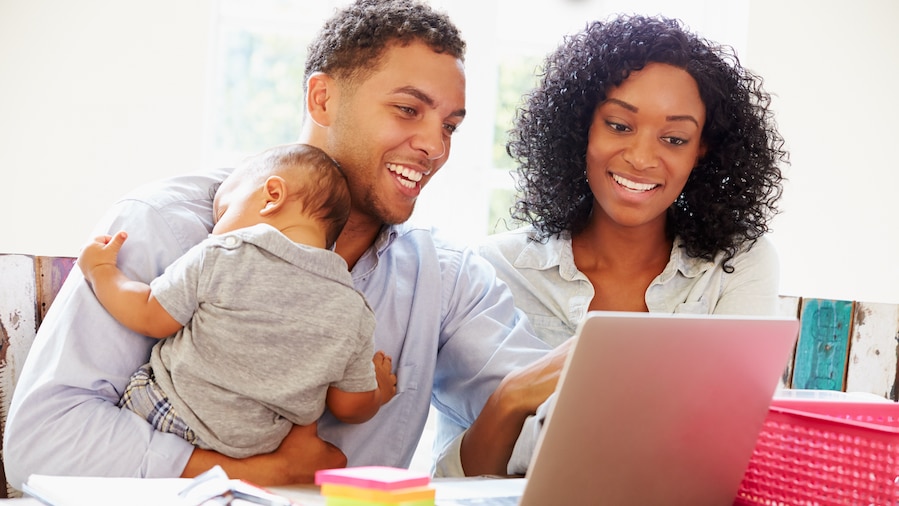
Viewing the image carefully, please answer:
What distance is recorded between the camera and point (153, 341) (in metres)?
1.44

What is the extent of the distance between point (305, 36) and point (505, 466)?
2848 millimetres

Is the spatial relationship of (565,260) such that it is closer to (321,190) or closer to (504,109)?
(321,190)

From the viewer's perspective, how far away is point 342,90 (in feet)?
5.96

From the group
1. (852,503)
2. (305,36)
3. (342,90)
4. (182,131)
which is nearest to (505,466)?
(852,503)

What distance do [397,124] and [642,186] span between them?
636 mm

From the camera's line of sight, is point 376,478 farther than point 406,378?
No

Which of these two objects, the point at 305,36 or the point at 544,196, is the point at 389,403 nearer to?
the point at 544,196

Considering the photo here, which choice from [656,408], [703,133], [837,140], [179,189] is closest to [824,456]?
[656,408]

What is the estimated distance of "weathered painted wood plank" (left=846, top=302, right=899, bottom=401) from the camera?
2055 millimetres

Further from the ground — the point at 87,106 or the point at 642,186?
the point at 87,106

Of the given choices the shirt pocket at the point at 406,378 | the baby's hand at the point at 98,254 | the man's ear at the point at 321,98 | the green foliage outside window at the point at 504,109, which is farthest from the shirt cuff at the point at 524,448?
the green foliage outside window at the point at 504,109

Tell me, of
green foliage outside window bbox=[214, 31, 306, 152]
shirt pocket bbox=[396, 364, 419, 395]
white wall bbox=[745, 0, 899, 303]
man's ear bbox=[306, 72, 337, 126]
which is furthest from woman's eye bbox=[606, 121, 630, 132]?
white wall bbox=[745, 0, 899, 303]

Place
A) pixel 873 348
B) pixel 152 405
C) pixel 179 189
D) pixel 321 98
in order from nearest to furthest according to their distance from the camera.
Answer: pixel 152 405 → pixel 179 189 → pixel 321 98 → pixel 873 348

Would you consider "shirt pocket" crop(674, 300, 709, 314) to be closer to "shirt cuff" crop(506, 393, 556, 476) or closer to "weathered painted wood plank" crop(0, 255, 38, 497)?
"shirt cuff" crop(506, 393, 556, 476)
